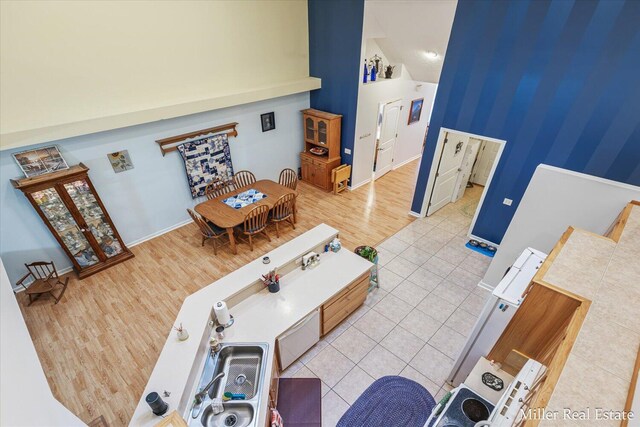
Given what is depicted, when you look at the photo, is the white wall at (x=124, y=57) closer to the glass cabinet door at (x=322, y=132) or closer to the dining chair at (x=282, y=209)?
the glass cabinet door at (x=322, y=132)

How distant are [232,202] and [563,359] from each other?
16.4 feet

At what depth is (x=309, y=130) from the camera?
7.17 meters

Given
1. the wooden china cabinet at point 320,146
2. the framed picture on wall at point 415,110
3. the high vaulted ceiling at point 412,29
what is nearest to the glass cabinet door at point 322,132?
the wooden china cabinet at point 320,146

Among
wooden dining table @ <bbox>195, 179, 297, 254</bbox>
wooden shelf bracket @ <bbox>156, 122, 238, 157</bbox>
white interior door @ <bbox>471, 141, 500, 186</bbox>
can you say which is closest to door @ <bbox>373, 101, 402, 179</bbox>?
white interior door @ <bbox>471, 141, 500, 186</bbox>

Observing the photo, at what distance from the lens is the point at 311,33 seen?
253 inches

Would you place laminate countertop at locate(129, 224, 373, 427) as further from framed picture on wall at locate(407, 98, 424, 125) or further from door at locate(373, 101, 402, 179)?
framed picture on wall at locate(407, 98, 424, 125)

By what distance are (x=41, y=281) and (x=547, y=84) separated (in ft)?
26.0

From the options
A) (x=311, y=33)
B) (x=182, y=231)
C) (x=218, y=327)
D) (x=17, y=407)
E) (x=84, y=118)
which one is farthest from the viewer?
(x=311, y=33)

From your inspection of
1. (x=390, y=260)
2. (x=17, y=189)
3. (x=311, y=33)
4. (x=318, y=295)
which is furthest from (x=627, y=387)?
(x=311, y=33)

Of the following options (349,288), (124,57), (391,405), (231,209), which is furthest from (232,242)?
(391,405)

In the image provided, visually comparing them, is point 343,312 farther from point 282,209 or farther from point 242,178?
point 242,178

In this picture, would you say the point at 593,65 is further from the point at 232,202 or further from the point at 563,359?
the point at 232,202

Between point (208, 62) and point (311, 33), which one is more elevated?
point (311, 33)

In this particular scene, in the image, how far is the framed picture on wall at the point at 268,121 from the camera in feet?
21.2
